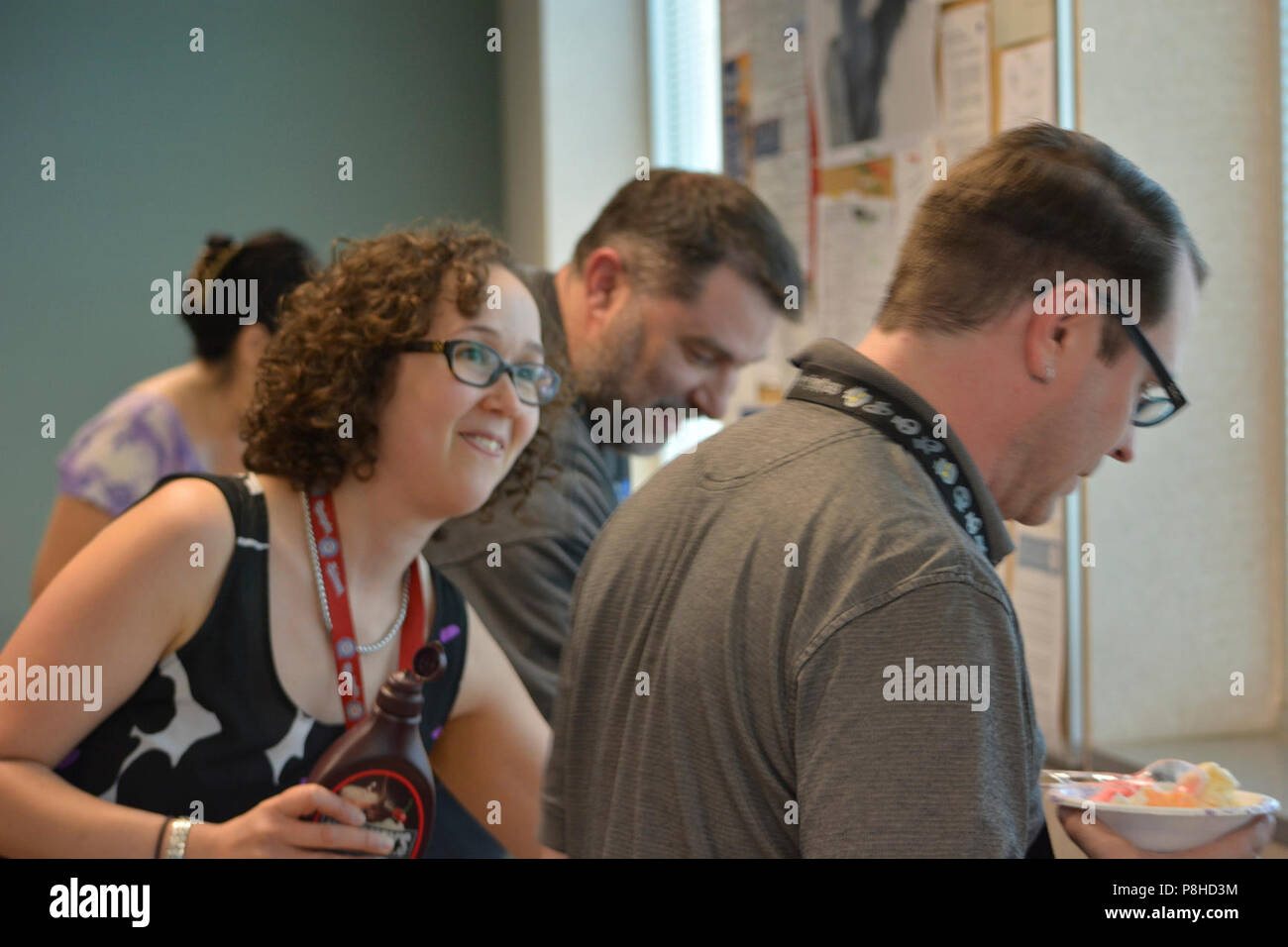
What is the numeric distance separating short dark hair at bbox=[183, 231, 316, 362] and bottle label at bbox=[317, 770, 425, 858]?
143cm

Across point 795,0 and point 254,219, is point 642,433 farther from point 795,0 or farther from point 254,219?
point 254,219

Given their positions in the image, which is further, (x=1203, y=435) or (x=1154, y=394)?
(x=1203, y=435)

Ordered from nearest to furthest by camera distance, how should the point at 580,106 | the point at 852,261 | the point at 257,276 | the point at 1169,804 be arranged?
the point at 1169,804
the point at 257,276
the point at 852,261
the point at 580,106

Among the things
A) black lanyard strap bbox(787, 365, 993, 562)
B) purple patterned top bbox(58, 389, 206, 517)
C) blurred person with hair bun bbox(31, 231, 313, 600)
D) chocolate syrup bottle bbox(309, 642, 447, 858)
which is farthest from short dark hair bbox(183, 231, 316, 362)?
black lanyard strap bbox(787, 365, 993, 562)

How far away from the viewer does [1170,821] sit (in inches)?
40.9

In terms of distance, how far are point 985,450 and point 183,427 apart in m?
1.84

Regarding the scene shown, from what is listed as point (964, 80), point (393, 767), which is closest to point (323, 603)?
point (393, 767)

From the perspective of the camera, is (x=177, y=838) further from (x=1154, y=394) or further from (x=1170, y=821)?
(x=1154, y=394)

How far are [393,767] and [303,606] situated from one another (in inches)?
8.3

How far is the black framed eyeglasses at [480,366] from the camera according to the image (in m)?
1.40

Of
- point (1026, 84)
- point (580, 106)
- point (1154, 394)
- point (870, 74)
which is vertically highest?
point (580, 106)

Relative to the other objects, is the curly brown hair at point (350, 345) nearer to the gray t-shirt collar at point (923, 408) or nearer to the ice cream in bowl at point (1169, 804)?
the gray t-shirt collar at point (923, 408)
